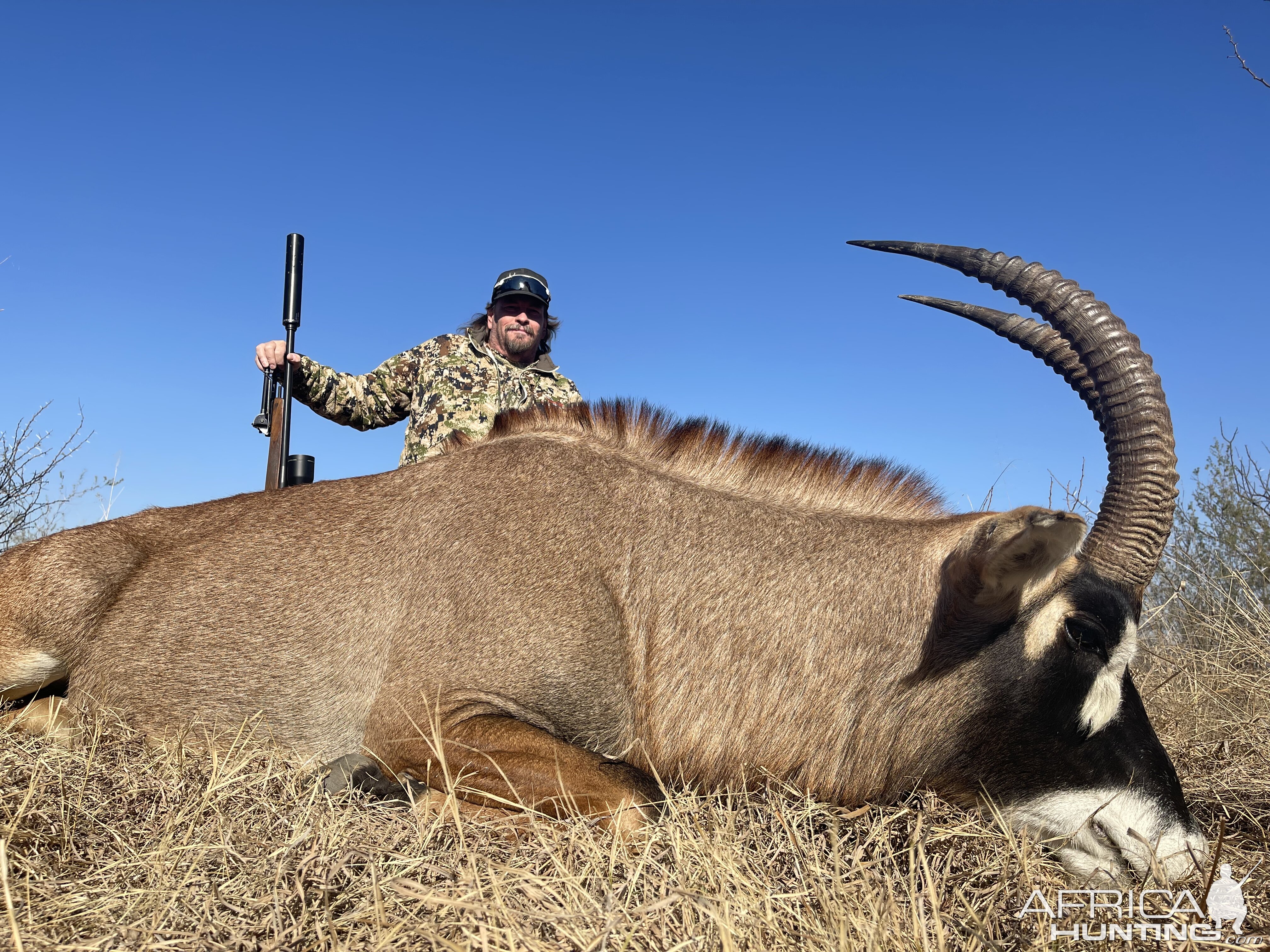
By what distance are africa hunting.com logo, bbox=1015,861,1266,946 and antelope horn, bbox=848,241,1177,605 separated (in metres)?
1.23

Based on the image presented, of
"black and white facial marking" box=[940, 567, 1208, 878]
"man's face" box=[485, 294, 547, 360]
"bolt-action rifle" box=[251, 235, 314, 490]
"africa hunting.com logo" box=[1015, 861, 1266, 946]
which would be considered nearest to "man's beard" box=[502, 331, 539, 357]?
"man's face" box=[485, 294, 547, 360]

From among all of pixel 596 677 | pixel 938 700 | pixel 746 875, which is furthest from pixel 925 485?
pixel 746 875

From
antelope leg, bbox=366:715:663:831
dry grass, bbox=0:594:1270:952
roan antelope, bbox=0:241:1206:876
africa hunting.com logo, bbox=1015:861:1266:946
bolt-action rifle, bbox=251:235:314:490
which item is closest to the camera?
dry grass, bbox=0:594:1270:952

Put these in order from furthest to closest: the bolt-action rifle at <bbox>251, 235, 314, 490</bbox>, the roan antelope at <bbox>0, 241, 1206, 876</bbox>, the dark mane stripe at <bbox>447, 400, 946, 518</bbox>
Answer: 1. the bolt-action rifle at <bbox>251, 235, 314, 490</bbox>
2. the dark mane stripe at <bbox>447, 400, 946, 518</bbox>
3. the roan antelope at <bbox>0, 241, 1206, 876</bbox>

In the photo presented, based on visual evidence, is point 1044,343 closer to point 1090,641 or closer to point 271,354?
point 1090,641

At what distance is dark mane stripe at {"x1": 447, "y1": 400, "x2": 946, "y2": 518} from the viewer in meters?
4.62

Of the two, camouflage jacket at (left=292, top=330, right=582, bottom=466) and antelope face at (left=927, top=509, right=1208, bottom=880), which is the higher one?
camouflage jacket at (left=292, top=330, right=582, bottom=466)

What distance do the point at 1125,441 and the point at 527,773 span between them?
2931mm

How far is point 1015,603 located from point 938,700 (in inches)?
20.3

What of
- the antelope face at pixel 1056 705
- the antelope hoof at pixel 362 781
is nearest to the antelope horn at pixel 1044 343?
the antelope face at pixel 1056 705

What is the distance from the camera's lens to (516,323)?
8969 mm

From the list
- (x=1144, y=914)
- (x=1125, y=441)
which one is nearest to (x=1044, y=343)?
(x=1125, y=441)

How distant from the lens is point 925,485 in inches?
186

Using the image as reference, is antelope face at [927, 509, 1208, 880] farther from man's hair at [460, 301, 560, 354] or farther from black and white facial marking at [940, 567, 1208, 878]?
man's hair at [460, 301, 560, 354]
